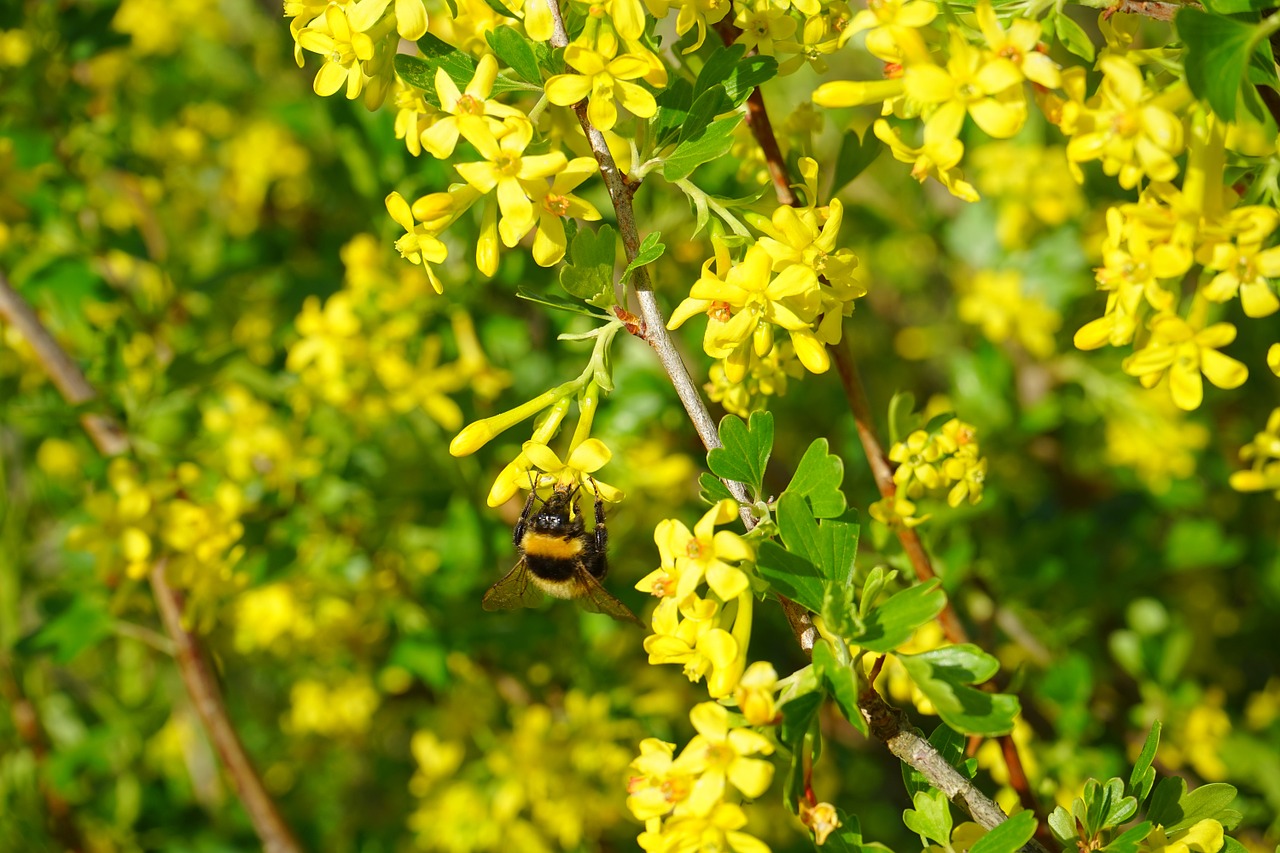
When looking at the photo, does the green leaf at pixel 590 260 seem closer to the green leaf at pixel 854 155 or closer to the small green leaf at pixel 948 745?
the green leaf at pixel 854 155

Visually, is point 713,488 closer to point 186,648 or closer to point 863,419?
point 863,419

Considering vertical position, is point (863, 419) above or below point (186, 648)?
Answer: above

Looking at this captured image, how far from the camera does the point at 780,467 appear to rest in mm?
2498

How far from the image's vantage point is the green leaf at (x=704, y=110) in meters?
1.17

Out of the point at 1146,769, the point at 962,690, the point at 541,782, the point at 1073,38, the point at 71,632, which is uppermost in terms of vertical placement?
the point at 1073,38

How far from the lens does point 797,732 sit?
42.4 inches

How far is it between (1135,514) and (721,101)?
2.64 m

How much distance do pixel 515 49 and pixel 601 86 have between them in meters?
0.10

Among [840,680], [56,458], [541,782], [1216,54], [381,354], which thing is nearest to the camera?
[1216,54]

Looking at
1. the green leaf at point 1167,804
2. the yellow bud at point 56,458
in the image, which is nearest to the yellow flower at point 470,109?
the green leaf at point 1167,804

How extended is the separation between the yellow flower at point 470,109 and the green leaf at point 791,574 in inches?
20.5

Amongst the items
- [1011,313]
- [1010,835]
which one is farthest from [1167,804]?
[1011,313]

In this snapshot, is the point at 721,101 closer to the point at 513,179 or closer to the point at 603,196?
the point at 513,179

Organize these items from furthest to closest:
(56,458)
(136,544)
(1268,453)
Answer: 1. (56,458)
2. (136,544)
3. (1268,453)
